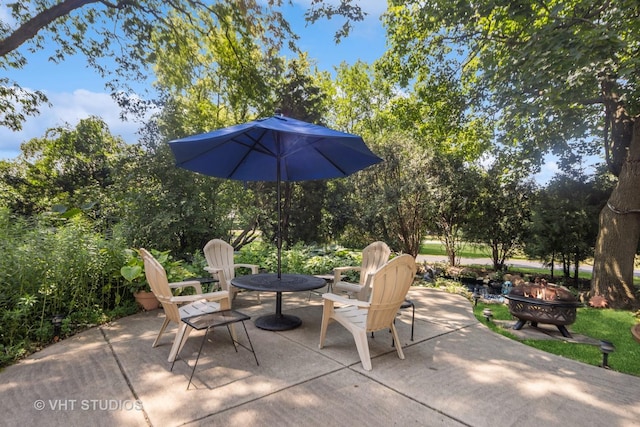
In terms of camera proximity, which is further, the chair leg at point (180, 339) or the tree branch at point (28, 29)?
A: the tree branch at point (28, 29)

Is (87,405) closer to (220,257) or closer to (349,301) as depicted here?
(349,301)

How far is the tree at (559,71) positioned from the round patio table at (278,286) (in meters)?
4.47

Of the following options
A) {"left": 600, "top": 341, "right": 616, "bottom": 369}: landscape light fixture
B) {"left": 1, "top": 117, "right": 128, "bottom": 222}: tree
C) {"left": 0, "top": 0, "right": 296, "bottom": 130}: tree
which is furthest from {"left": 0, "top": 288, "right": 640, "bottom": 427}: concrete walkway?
{"left": 1, "top": 117, "right": 128, "bottom": 222}: tree

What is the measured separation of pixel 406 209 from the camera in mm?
9484

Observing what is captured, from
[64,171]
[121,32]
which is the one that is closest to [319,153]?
[121,32]

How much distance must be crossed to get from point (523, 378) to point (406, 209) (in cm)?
708

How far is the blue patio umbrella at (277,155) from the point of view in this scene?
335 centimetres

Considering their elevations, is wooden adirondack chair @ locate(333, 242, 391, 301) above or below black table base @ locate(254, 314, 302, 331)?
above

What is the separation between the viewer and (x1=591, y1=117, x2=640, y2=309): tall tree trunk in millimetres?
A: 5922

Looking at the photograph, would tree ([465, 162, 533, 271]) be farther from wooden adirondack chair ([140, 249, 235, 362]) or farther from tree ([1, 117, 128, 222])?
tree ([1, 117, 128, 222])

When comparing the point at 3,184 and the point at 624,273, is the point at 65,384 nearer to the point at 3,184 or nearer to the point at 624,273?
the point at 624,273

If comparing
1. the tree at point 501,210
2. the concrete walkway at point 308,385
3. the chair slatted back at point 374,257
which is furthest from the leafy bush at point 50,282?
the tree at point 501,210

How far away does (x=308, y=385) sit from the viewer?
2410 millimetres

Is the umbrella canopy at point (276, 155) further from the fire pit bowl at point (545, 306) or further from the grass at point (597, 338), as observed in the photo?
the grass at point (597, 338)
